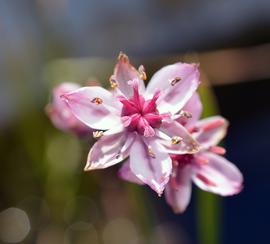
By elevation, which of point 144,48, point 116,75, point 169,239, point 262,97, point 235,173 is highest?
point 116,75

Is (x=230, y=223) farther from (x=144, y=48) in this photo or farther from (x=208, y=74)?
(x=144, y=48)

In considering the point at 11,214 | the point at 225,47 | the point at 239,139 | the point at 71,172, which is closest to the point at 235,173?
the point at 71,172

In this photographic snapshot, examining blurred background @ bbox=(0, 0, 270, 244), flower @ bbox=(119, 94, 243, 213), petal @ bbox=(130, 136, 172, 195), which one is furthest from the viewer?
blurred background @ bbox=(0, 0, 270, 244)

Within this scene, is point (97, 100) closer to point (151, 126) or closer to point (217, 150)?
point (151, 126)

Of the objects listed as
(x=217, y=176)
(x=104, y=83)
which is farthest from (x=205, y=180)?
(x=104, y=83)

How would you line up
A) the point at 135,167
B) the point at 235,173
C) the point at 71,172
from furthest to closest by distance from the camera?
the point at 71,172
the point at 235,173
the point at 135,167

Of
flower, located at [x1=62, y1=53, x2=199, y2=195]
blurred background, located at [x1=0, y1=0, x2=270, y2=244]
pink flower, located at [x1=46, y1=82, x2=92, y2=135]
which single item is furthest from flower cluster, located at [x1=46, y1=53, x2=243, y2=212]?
blurred background, located at [x1=0, y1=0, x2=270, y2=244]

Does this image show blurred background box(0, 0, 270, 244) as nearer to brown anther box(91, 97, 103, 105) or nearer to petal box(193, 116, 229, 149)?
petal box(193, 116, 229, 149)
